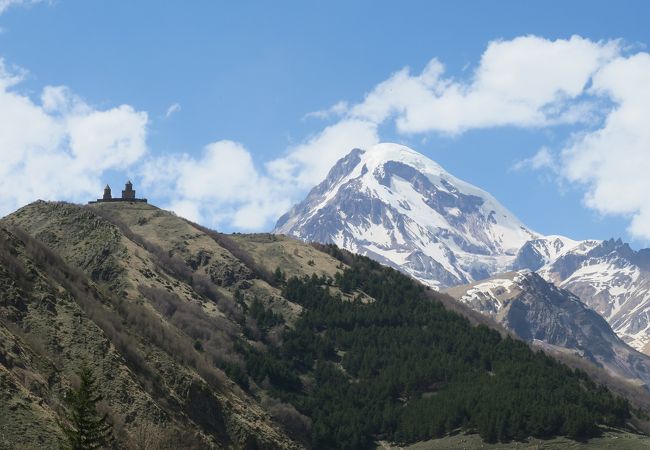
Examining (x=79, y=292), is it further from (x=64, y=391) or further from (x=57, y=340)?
(x=64, y=391)

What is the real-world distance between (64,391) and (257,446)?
4681 centimetres

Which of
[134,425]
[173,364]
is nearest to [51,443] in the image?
[134,425]

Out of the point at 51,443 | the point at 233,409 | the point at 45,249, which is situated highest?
the point at 45,249

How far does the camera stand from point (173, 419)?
151m

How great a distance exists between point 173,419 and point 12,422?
4400 cm

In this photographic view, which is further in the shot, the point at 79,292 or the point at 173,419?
the point at 79,292

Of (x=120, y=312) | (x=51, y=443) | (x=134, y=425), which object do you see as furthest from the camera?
(x=120, y=312)

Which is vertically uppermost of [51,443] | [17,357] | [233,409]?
[233,409]

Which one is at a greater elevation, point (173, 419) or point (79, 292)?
point (79, 292)

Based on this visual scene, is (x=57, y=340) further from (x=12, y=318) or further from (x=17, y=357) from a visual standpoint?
(x=17, y=357)

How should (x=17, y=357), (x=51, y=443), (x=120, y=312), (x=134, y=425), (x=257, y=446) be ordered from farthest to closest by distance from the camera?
1. (x=120, y=312)
2. (x=257, y=446)
3. (x=134, y=425)
4. (x=17, y=357)
5. (x=51, y=443)


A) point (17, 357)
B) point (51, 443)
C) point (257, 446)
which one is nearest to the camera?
point (51, 443)

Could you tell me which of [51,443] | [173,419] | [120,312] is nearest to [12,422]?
[51,443]

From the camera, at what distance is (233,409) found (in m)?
175
